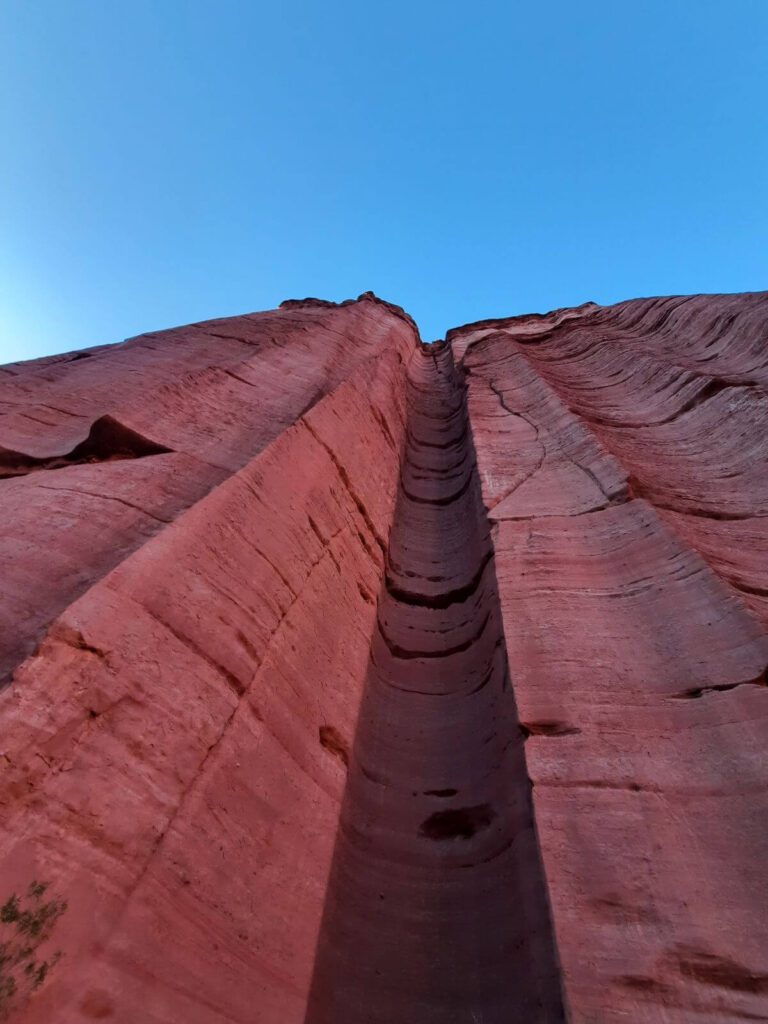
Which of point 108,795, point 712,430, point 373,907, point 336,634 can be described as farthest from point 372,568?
point 712,430

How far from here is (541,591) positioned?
510 cm

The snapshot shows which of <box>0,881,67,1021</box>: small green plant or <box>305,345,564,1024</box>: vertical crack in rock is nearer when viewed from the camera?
<box>0,881,67,1021</box>: small green plant

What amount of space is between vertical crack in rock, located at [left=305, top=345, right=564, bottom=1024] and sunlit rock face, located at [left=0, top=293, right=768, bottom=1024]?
18 millimetres

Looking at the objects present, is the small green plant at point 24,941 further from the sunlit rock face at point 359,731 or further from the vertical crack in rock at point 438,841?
the vertical crack in rock at point 438,841

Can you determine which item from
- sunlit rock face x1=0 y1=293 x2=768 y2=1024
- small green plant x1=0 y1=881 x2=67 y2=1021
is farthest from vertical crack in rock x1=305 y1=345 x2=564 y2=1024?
small green plant x1=0 y1=881 x2=67 y2=1021

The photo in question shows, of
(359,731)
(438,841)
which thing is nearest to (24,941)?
(438,841)

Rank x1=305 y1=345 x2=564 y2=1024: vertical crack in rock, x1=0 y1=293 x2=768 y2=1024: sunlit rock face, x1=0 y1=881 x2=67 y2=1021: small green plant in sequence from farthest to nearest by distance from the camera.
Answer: x1=305 y1=345 x2=564 y2=1024: vertical crack in rock
x1=0 y1=293 x2=768 y2=1024: sunlit rock face
x1=0 y1=881 x2=67 y2=1021: small green plant

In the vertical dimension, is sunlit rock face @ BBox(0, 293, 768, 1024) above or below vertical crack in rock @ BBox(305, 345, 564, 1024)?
above

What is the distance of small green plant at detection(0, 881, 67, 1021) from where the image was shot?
214 centimetres

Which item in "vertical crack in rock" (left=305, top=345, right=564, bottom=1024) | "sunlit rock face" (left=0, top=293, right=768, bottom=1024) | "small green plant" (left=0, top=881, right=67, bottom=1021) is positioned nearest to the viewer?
"small green plant" (left=0, top=881, right=67, bottom=1021)

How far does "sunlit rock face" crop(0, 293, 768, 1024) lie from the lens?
8.29 feet

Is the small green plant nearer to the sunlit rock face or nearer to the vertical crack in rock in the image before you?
the sunlit rock face

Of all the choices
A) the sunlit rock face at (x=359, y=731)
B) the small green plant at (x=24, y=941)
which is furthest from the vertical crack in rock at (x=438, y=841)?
the small green plant at (x=24, y=941)

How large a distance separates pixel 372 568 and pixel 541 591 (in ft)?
5.91
